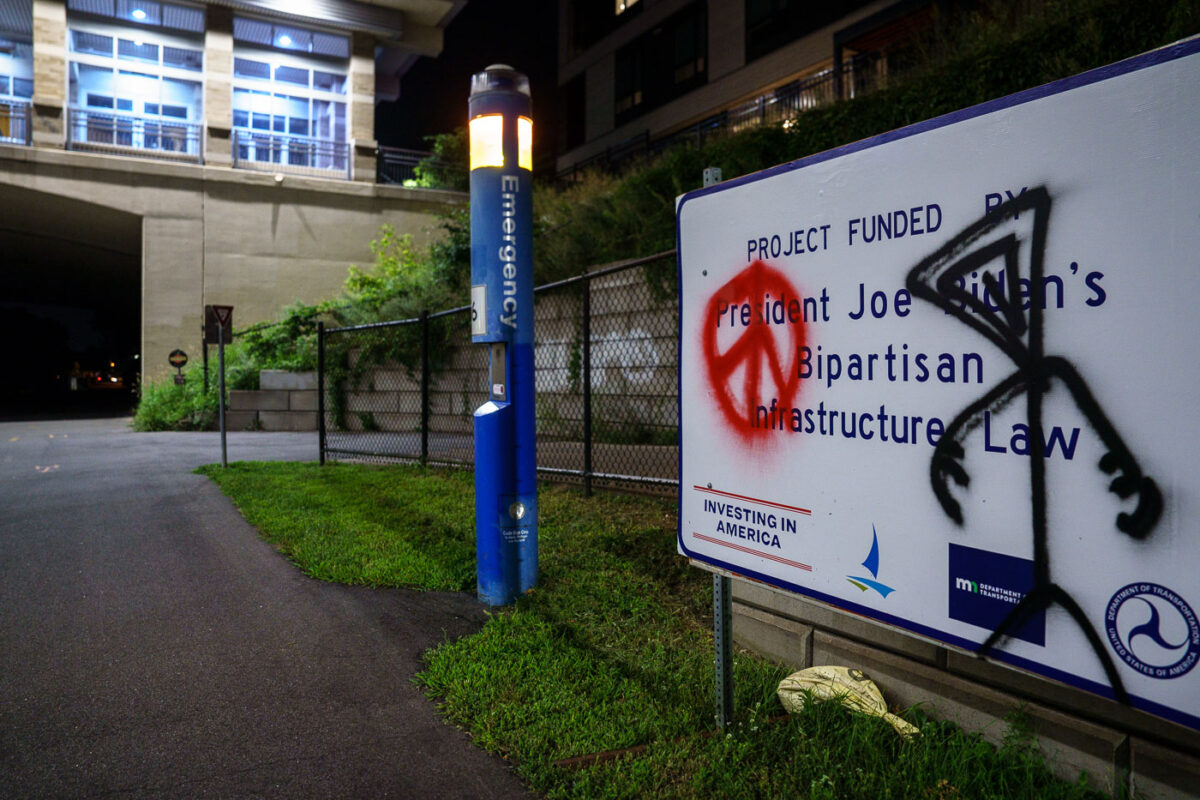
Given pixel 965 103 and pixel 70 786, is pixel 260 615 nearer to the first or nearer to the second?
pixel 70 786

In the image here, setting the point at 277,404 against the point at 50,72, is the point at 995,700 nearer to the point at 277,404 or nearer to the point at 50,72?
the point at 277,404

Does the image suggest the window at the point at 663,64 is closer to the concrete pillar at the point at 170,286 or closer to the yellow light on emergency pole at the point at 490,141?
the concrete pillar at the point at 170,286

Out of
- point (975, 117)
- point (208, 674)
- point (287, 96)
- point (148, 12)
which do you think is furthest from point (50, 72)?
point (975, 117)

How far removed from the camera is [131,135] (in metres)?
23.6

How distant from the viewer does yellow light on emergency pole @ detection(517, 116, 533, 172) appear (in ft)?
14.8

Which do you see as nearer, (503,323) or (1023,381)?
(1023,381)

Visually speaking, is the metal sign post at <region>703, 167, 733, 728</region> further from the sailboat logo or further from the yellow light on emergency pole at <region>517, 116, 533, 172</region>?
the yellow light on emergency pole at <region>517, 116, 533, 172</region>

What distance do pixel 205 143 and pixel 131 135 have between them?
8.44 feet

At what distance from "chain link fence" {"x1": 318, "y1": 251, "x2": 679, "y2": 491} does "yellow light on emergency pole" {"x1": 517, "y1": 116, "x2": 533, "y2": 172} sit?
1.85 metres

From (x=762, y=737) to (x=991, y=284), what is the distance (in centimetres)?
180

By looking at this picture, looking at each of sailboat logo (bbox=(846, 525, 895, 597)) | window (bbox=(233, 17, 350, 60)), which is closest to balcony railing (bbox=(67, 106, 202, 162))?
window (bbox=(233, 17, 350, 60))

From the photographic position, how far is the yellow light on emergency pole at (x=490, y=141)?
448 cm

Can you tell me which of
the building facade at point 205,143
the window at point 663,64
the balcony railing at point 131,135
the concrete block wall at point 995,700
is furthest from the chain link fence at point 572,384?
the window at point 663,64

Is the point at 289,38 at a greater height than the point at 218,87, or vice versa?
the point at 289,38
